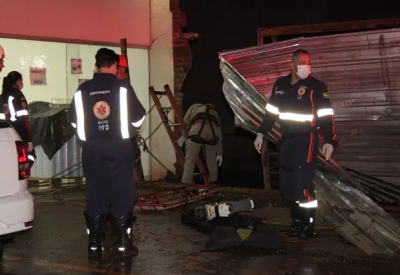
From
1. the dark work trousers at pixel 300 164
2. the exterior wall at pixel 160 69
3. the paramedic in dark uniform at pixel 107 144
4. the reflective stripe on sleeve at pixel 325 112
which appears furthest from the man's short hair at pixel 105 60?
the exterior wall at pixel 160 69

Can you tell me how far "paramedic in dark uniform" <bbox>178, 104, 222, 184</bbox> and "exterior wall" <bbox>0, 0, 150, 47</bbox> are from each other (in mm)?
2222

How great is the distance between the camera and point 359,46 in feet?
25.5

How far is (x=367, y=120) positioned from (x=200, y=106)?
336cm

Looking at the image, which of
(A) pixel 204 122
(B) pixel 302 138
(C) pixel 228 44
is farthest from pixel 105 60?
(C) pixel 228 44

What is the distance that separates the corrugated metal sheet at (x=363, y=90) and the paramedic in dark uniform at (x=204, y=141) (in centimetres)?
219

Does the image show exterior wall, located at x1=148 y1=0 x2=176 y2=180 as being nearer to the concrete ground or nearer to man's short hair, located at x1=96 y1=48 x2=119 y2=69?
the concrete ground

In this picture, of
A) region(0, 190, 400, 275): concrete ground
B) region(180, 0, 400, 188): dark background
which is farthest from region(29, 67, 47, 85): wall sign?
region(0, 190, 400, 275): concrete ground

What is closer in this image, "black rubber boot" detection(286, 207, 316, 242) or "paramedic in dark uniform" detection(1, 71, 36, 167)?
"black rubber boot" detection(286, 207, 316, 242)

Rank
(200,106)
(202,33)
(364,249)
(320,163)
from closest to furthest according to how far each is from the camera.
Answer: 1. (364,249)
2. (320,163)
3. (200,106)
4. (202,33)

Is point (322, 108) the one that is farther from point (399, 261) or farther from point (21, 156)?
point (21, 156)

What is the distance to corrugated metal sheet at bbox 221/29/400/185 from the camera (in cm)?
762

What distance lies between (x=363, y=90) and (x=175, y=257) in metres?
3.42

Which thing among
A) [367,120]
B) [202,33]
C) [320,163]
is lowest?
[320,163]

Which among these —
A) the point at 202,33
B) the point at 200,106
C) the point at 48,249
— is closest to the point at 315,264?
the point at 48,249
